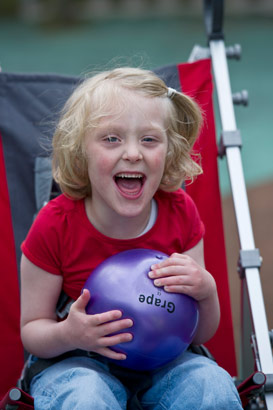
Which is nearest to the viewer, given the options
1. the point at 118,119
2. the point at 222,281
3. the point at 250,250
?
the point at 118,119

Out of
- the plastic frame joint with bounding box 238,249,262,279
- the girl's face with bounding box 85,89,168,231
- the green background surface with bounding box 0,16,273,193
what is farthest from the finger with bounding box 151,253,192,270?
the green background surface with bounding box 0,16,273,193

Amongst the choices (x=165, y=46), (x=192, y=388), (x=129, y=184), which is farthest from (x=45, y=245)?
(x=165, y=46)

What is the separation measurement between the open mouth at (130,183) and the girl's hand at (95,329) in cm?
29

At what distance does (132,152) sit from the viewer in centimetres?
169

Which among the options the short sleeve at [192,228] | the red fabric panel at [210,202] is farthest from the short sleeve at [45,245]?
the red fabric panel at [210,202]

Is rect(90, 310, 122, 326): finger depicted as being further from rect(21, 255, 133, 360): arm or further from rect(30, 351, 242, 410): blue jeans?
rect(30, 351, 242, 410): blue jeans

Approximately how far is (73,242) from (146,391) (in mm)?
450

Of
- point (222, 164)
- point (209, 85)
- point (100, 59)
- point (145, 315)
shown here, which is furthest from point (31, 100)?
point (100, 59)

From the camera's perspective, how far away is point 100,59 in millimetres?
9094

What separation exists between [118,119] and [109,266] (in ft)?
1.26

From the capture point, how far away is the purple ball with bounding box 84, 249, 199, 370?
1.62 meters

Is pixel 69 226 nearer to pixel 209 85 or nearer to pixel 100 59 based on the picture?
pixel 209 85

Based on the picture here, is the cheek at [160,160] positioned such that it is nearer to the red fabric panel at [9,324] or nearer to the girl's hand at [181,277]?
the girl's hand at [181,277]

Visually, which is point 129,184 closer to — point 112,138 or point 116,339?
point 112,138
